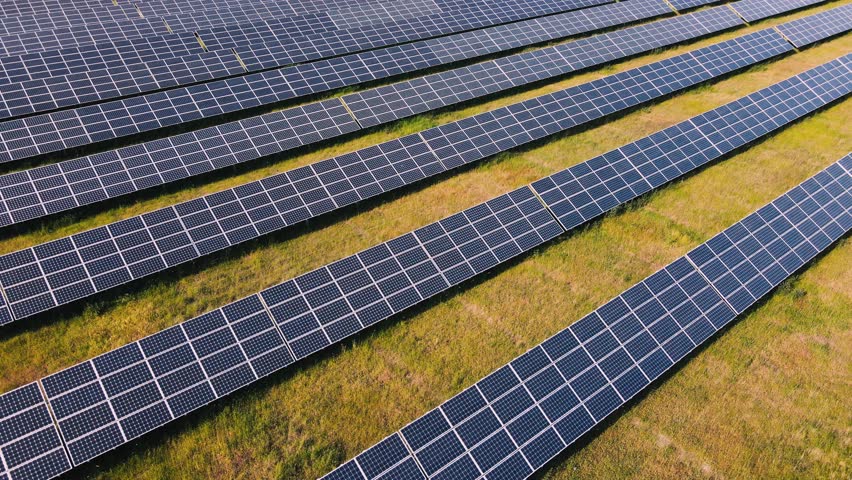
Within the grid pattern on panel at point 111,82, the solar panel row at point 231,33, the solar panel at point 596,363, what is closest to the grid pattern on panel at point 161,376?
the solar panel at point 596,363

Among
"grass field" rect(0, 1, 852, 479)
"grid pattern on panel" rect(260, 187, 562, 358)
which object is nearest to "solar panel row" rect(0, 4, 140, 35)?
"grass field" rect(0, 1, 852, 479)

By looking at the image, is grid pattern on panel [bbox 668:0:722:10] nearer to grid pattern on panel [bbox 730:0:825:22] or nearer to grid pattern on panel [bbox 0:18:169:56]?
grid pattern on panel [bbox 730:0:825:22]

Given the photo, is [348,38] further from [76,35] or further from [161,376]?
[161,376]

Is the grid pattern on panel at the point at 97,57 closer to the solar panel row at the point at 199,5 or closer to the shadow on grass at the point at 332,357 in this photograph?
the solar panel row at the point at 199,5

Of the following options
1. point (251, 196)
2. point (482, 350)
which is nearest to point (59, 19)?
point (251, 196)

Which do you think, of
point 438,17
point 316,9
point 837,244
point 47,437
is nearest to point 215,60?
point 316,9

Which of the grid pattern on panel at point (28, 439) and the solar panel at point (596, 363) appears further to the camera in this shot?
the solar panel at point (596, 363)
